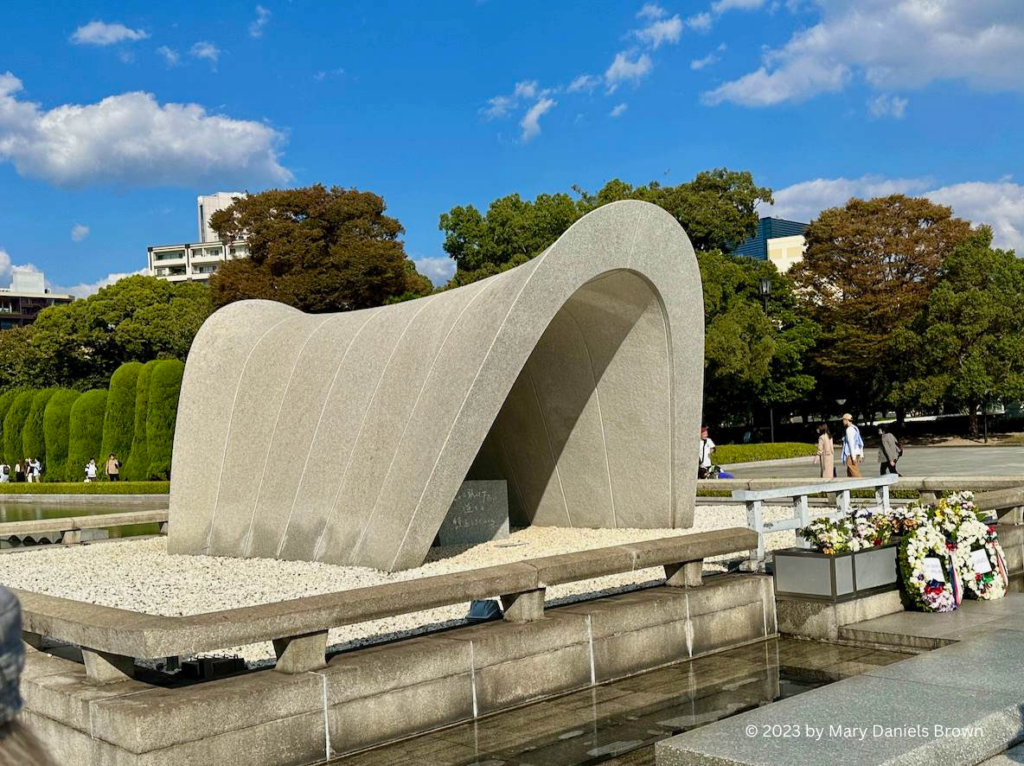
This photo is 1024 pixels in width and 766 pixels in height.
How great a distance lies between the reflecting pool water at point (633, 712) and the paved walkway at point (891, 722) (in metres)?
0.78

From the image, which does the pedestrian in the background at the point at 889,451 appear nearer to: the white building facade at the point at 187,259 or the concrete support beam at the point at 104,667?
the concrete support beam at the point at 104,667

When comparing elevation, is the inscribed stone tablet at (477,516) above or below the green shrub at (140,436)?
below

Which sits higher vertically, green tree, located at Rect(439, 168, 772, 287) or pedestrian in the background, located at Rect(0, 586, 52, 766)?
green tree, located at Rect(439, 168, 772, 287)

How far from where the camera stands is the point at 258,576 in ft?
40.3

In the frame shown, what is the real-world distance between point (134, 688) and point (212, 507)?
9.08 metres

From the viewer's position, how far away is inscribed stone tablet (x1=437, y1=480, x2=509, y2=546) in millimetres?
14617

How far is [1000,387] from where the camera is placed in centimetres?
4294

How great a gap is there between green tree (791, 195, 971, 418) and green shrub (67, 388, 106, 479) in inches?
1279

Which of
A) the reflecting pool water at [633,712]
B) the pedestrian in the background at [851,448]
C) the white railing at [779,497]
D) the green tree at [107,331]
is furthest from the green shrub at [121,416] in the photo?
the reflecting pool water at [633,712]

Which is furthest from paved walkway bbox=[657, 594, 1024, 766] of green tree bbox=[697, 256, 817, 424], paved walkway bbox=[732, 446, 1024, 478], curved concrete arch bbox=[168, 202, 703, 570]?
green tree bbox=[697, 256, 817, 424]

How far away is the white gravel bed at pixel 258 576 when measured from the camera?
9.98 m

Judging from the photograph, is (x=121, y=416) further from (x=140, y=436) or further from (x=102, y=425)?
(x=102, y=425)

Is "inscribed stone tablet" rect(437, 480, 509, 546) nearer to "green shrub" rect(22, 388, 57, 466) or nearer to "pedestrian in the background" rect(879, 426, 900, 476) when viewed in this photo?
"pedestrian in the background" rect(879, 426, 900, 476)

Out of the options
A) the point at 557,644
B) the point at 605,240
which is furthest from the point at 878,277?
the point at 557,644
